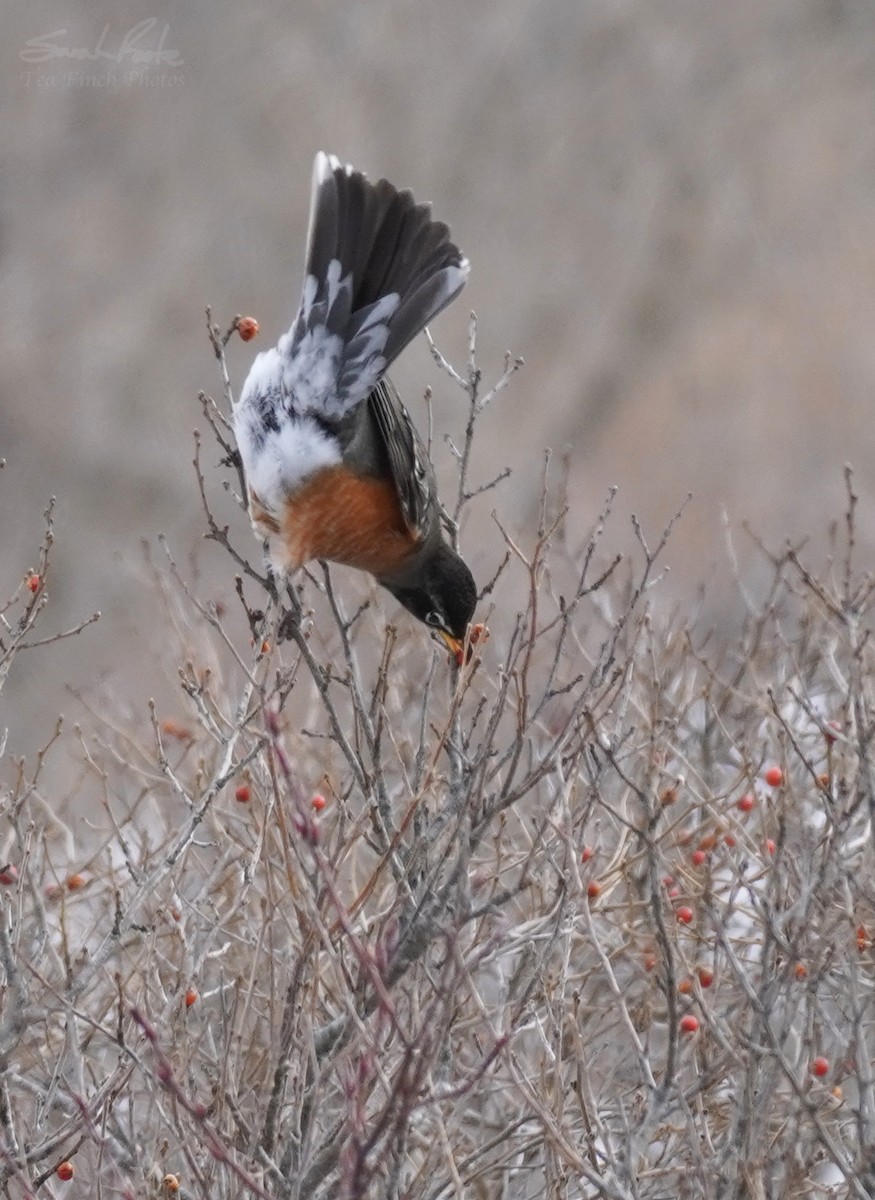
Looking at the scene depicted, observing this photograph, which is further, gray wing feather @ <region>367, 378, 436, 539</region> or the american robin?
gray wing feather @ <region>367, 378, 436, 539</region>

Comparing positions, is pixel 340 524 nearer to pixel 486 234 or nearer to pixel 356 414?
pixel 356 414

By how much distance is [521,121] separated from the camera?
54.3ft

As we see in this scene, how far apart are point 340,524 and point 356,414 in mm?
386

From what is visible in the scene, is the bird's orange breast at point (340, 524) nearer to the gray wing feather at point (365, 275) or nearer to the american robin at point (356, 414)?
the american robin at point (356, 414)

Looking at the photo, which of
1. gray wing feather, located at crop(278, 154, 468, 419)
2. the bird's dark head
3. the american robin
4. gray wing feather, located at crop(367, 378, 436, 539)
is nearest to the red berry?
the american robin

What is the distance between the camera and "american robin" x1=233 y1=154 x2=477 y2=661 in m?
4.80

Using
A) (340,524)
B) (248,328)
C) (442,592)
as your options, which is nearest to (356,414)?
(340,524)

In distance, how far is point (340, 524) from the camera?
5281 millimetres

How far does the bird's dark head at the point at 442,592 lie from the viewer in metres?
5.32

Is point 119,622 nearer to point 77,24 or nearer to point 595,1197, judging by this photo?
point 77,24

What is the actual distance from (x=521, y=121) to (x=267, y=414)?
40.5ft

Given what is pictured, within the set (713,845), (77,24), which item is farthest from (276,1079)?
(77,24)

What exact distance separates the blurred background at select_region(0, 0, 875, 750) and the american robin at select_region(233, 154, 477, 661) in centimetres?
721

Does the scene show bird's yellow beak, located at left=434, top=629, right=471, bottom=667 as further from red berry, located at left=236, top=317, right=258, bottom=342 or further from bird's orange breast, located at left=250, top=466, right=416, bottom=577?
red berry, located at left=236, top=317, right=258, bottom=342
